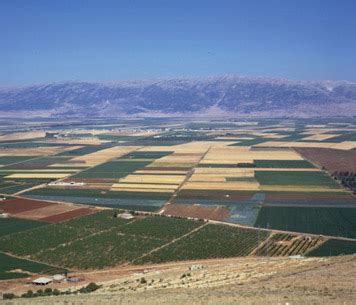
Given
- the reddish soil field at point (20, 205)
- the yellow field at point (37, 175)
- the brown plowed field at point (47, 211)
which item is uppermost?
the yellow field at point (37, 175)

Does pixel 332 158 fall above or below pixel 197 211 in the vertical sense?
below

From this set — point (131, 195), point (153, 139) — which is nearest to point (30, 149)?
point (153, 139)

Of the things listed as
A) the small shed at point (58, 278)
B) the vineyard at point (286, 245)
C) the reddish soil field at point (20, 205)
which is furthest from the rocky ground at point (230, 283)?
the reddish soil field at point (20, 205)

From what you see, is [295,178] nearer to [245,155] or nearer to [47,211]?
[245,155]

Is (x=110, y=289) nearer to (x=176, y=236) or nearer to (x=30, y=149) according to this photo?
(x=176, y=236)

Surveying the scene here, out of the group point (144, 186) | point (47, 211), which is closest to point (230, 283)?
point (47, 211)

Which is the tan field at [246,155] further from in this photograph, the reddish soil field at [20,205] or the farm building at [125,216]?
the farm building at [125,216]
